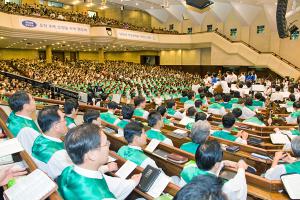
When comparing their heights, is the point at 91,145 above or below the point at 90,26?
below

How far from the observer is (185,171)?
2619 mm

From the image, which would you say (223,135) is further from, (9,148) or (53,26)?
(53,26)

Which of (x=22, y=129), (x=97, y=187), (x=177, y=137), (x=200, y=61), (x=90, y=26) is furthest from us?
(x=200, y=61)

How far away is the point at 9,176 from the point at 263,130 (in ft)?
16.4

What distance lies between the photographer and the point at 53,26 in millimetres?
20203

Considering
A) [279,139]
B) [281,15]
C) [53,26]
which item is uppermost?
[53,26]

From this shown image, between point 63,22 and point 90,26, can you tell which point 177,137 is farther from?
point 90,26

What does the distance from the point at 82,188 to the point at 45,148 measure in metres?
1.15

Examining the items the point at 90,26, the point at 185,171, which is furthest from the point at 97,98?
the point at 90,26

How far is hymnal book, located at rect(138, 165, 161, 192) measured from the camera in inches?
95.6

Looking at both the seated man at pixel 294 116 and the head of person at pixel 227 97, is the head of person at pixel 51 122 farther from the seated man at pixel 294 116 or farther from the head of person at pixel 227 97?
the head of person at pixel 227 97

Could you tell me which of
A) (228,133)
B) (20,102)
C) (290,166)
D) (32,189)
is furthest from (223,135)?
(32,189)

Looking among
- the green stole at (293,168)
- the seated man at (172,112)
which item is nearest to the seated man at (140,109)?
the seated man at (172,112)

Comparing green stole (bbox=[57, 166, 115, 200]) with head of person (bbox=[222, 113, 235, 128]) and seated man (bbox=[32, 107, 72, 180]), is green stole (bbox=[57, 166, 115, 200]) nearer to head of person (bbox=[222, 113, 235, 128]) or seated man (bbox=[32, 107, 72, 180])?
seated man (bbox=[32, 107, 72, 180])
